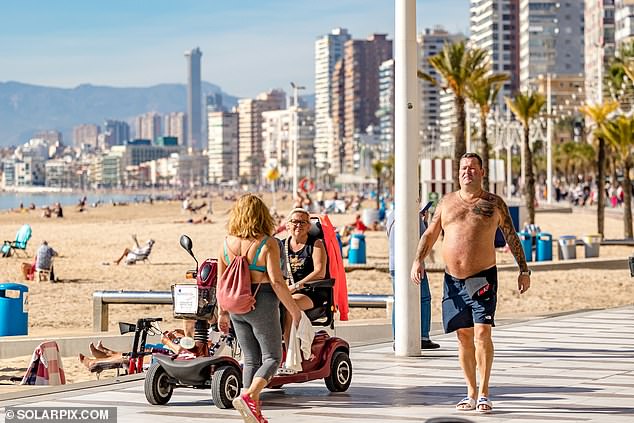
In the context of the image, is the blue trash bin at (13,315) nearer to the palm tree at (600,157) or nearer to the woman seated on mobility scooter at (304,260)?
the woman seated on mobility scooter at (304,260)

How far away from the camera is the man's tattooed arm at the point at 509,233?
8.68m

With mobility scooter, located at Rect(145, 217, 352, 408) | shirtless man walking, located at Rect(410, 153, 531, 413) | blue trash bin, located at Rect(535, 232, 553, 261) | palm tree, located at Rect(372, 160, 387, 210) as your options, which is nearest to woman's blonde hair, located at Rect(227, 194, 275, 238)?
mobility scooter, located at Rect(145, 217, 352, 408)

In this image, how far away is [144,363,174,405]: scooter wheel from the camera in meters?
8.88

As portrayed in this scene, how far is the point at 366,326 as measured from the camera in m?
14.2

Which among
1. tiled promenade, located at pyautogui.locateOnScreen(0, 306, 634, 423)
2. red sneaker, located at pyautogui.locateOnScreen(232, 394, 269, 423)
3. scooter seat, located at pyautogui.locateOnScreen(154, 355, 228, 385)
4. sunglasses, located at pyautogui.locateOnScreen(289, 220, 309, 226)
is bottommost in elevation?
tiled promenade, located at pyautogui.locateOnScreen(0, 306, 634, 423)

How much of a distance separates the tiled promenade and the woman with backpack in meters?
0.44

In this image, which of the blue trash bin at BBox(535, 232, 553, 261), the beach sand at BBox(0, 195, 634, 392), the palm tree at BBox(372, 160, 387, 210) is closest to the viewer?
the beach sand at BBox(0, 195, 634, 392)

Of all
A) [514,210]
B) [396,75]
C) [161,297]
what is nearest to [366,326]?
[161,297]

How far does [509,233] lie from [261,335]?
1.86 m

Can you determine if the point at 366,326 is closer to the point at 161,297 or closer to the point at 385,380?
the point at 161,297

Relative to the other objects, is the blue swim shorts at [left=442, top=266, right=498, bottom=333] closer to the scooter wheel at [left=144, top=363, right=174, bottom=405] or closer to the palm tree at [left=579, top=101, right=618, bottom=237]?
the scooter wheel at [left=144, top=363, right=174, bottom=405]

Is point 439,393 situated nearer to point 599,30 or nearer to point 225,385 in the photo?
point 225,385

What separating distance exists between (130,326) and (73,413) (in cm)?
198

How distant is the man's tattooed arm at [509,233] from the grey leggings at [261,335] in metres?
1.65
